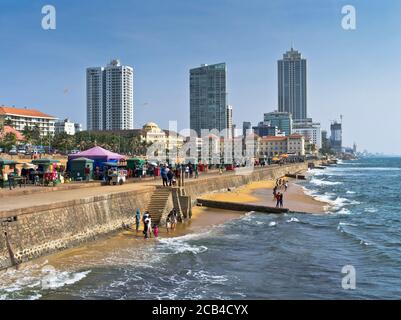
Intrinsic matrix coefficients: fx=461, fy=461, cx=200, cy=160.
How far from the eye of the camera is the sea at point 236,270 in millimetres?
13656

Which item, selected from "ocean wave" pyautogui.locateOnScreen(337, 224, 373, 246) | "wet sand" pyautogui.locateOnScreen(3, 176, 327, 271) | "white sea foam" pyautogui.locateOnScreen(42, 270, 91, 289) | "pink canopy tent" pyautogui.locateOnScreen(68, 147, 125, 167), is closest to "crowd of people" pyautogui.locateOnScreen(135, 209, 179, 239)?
"wet sand" pyautogui.locateOnScreen(3, 176, 327, 271)

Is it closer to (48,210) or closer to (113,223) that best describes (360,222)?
(113,223)

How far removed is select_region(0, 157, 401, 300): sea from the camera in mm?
13656

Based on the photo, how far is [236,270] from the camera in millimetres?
16484

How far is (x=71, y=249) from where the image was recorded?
715 inches

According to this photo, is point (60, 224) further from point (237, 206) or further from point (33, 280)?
point (237, 206)

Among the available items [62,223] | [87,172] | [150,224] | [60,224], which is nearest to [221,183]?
[87,172]

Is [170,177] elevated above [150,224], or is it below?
above

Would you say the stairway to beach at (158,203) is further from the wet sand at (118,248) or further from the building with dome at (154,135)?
the building with dome at (154,135)

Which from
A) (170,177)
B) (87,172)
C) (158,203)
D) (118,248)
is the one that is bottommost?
(118,248)

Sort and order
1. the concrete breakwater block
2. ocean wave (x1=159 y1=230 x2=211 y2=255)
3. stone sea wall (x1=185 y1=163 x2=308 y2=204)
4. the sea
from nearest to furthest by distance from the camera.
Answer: the sea, ocean wave (x1=159 y1=230 x2=211 y2=255), the concrete breakwater block, stone sea wall (x1=185 y1=163 x2=308 y2=204)

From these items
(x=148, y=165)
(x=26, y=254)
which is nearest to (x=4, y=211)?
(x=26, y=254)

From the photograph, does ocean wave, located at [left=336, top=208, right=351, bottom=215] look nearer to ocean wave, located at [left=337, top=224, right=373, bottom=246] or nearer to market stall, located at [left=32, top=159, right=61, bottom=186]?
ocean wave, located at [left=337, top=224, right=373, bottom=246]
